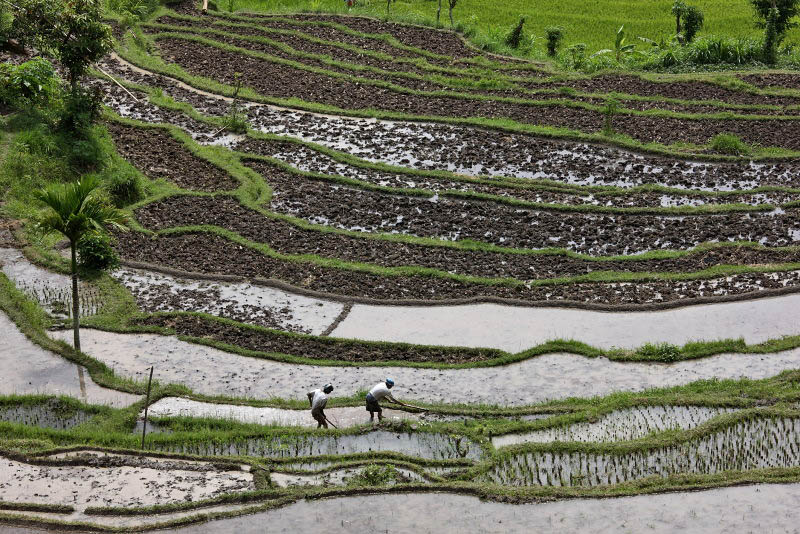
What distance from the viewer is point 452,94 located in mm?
29281

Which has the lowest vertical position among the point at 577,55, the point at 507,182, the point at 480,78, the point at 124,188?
the point at 124,188

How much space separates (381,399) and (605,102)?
15156 millimetres

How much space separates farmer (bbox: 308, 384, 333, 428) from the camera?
50.5 feet

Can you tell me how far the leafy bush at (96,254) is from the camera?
20688 mm

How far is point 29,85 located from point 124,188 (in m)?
3.47

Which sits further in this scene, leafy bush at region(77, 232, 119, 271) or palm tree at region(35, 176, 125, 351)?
leafy bush at region(77, 232, 119, 271)

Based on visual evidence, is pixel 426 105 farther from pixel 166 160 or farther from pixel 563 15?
pixel 563 15

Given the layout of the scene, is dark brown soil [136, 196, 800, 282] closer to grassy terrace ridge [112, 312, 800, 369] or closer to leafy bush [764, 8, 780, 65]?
grassy terrace ridge [112, 312, 800, 369]

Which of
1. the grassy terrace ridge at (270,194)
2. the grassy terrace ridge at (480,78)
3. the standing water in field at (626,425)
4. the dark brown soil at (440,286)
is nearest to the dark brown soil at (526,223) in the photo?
the grassy terrace ridge at (270,194)

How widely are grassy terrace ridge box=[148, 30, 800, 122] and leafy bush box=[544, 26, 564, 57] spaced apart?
5.15 meters

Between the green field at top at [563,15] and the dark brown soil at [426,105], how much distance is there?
555 cm

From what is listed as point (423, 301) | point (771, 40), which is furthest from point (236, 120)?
point (771, 40)

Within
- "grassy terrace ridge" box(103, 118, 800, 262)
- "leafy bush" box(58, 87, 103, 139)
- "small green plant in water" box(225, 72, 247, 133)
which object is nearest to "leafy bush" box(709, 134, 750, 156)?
"grassy terrace ridge" box(103, 118, 800, 262)

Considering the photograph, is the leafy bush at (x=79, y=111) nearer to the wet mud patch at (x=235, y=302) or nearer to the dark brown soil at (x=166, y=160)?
the dark brown soil at (x=166, y=160)
